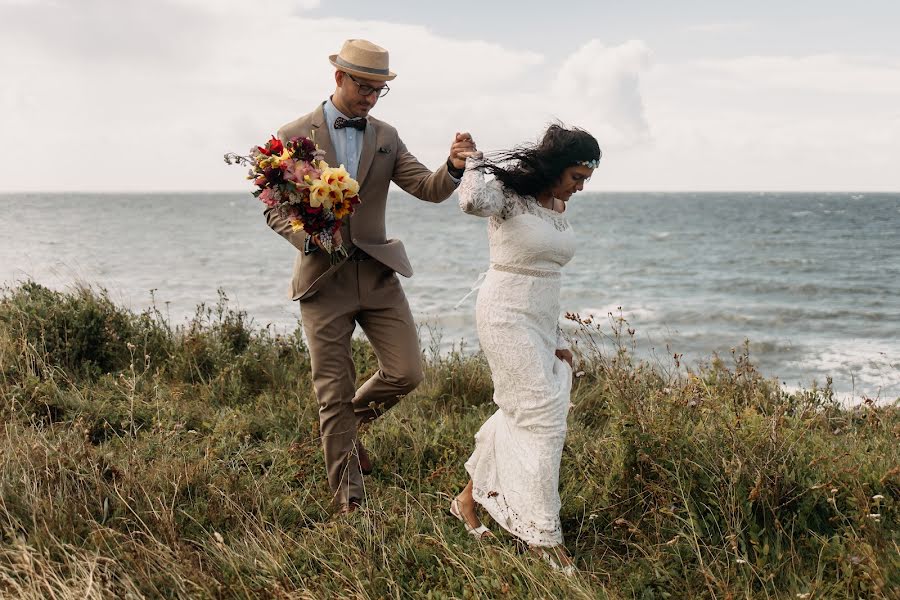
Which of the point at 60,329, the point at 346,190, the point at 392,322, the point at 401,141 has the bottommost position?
the point at 60,329

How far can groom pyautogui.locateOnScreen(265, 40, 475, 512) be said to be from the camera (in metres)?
4.30

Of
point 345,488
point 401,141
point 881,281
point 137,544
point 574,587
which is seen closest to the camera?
point 574,587

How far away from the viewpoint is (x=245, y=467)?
472cm

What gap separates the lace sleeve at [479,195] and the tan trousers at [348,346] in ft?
3.58

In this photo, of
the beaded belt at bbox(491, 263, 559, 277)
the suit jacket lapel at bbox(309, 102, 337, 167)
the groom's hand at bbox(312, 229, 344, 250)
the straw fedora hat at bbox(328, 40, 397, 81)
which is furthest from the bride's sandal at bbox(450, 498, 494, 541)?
the straw fedora hat at bbox(328, 40, 397, 81)

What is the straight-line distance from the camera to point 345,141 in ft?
14.5

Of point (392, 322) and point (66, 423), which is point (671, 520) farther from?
point (66, 423)

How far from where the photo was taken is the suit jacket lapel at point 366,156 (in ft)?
14.4

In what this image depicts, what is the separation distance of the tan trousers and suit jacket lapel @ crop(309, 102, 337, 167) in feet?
2.03

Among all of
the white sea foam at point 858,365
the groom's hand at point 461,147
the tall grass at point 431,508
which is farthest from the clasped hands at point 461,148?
the white sea foam at point 858,365

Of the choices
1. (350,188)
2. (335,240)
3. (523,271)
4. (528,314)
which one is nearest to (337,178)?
(350,188)

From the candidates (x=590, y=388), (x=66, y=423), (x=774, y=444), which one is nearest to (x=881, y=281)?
(x=590, y=388)

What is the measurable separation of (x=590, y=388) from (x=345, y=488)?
2755 millimetres

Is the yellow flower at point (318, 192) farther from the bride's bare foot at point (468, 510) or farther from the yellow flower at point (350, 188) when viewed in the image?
the bride's bare foot at point (468, 510)
